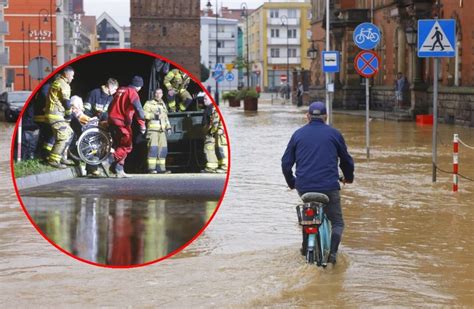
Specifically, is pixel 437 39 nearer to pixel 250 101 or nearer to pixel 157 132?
pixel 157 132

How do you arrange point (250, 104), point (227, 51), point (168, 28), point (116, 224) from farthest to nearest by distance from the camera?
1. point (227, 51)
2. point (168, 28)
3. point (250, 104)
4. point (116, 224)

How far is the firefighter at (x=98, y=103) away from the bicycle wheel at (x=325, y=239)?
4.91m

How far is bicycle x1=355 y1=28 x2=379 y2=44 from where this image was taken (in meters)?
29.0

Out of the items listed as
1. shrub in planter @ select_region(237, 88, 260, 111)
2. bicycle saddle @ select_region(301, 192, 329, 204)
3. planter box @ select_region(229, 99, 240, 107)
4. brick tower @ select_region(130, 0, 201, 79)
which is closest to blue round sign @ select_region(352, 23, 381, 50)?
bicycle saddle @ select_region(301, 192, 329, 204)

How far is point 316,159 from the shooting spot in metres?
8.83

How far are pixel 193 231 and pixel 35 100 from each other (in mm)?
873

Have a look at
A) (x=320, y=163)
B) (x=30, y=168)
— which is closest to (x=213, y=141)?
(x=30, y=168)

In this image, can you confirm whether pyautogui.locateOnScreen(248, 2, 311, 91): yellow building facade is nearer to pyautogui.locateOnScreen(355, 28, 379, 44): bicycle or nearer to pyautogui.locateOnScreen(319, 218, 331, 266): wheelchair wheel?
pyautogui.locateOnScreen(355, 28, 379, 44): bicycle

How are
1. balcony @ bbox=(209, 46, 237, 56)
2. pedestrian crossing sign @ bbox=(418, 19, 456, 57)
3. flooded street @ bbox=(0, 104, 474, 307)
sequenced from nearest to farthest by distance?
flooded street @ bbox=(0, 104, 474, 307) → pedestrian crossing sign @ bbox=(418, 19, 456, 57) → balcony @ bbox=(209, 46, 237, 56)

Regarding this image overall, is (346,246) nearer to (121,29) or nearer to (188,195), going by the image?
(188,195)

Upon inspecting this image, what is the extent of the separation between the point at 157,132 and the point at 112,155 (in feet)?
0.69

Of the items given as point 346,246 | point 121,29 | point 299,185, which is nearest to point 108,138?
point 299,185

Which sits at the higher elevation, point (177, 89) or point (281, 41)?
point (281, 41)

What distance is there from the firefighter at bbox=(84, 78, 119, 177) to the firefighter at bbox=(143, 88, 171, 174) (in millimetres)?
157
